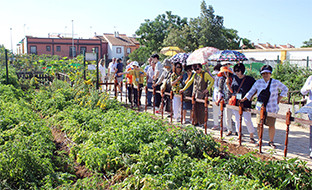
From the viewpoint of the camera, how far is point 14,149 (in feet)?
14.1

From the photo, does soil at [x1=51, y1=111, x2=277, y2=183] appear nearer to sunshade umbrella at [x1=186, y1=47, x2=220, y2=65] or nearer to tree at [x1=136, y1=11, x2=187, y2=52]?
sunshade umbrella at [x1=186, y1=47, x2=220, y2=65]

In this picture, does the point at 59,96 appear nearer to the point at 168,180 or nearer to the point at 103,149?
the point at 103,149

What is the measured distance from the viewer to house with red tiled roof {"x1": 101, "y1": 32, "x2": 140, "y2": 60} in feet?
218

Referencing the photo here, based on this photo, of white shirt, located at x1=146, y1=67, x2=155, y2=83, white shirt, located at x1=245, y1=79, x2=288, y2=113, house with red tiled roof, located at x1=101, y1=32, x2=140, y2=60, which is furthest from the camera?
house with red tiled roof, located at x1=101, y1=32, x2=140, y2=60

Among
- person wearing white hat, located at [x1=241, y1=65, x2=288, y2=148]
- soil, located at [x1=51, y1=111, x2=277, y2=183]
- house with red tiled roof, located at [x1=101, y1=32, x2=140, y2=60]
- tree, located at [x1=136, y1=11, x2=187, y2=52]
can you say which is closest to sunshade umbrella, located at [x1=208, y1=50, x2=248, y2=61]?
person wearing white hat, located at [x1=241, y1=65, x2=288, y2=148]

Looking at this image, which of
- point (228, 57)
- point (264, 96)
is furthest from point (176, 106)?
point (264, 96)

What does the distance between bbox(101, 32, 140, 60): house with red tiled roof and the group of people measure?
184 feet

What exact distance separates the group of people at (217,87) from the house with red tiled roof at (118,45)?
184 ft

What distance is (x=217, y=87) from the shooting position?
7.36 m

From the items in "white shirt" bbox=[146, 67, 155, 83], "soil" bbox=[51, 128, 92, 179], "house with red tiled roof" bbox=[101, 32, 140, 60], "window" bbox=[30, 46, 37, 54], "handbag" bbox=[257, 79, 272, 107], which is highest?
"house with red tiled roof" bbox=[101, 32, 140, 60]

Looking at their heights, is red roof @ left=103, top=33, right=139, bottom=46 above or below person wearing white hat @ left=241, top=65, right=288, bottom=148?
above

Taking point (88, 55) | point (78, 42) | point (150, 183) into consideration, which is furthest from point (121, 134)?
point (78, 42)

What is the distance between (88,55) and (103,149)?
810cm

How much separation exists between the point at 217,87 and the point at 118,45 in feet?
201
